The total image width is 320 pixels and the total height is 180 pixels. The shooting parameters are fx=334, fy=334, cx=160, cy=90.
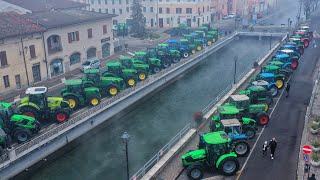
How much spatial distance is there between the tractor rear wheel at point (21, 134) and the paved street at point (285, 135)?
15535 millimetres

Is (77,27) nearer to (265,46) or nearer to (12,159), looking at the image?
(12,159)

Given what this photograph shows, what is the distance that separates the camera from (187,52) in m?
50.4

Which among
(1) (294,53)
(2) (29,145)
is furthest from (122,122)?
(1) (294,53)

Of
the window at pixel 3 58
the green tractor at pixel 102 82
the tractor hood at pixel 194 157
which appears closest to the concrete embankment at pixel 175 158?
the tractor hood at pixel 194 157

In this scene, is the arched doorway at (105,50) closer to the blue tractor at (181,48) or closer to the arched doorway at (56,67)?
the arched doorway at (56,67)

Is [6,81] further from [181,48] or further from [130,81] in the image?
[181,48]

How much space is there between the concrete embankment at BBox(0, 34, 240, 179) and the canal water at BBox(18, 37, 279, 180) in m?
0.70

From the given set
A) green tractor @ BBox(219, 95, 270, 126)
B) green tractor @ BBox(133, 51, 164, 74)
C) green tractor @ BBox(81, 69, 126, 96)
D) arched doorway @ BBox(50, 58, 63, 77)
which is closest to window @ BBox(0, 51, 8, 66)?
arched doorway @ BBox(50, 58, 63, 77)

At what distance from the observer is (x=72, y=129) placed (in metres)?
27.4

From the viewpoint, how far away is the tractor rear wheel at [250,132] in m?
23.8

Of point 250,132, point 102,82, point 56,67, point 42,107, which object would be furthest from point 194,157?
point 56,67

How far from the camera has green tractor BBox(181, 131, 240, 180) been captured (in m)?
19.3

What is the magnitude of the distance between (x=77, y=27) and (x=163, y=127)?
2162 cm

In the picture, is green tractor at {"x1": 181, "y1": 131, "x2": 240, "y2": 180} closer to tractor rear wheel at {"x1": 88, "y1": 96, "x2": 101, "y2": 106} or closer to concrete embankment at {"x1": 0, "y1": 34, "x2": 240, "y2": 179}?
concrete embankment at {"x1": 0, "y1": 34, "x2": 240, "y2": 179}
